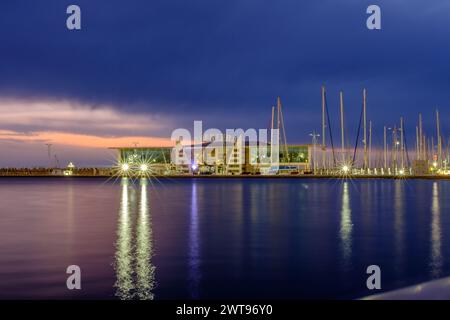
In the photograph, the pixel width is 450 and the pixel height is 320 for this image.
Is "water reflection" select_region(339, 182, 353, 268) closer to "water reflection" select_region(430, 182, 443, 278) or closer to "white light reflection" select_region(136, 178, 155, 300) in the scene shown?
"water reflection" select_region(430, 182, 443, 278)

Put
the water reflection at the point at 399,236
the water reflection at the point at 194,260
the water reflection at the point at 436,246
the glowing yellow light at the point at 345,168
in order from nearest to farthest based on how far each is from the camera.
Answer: the water reflection at the point at 194,260, the water reflection at the point at 436,246, the water reflection at the point at 399,236, the glowing yellow light at the point at 345,168

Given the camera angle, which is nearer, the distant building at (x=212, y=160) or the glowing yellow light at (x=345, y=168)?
the glowing yellow light at (x=345, y=168)

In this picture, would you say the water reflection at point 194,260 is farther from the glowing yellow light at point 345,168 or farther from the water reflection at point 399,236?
the glowing yellow light at point 345,168

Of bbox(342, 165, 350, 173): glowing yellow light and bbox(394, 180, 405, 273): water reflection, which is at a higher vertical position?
bbox(342, 165, 350, 173): glowing yellow light

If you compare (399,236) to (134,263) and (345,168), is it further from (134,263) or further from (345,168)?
(345,168)

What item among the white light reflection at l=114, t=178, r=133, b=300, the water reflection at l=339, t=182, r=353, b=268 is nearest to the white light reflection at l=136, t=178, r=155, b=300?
the white light reflection at l=114, t=178, r=133, b=300

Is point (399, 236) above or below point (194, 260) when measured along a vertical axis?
below

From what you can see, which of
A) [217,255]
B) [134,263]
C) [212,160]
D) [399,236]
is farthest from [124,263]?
[212,160]

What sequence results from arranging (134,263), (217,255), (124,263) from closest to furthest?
(124,263) < (134,263) < (217,255)

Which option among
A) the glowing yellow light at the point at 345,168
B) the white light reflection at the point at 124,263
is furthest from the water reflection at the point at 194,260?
the glowing yellow light at the point at 345,168

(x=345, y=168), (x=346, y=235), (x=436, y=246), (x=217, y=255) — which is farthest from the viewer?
(x=345, y=168)
